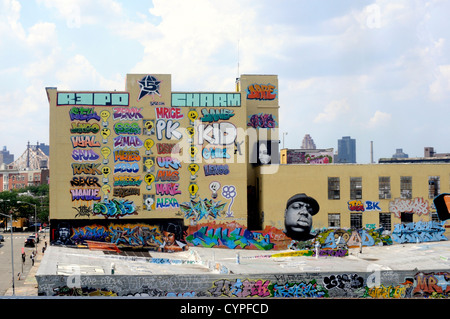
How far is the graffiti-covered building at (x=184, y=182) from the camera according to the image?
212 ft

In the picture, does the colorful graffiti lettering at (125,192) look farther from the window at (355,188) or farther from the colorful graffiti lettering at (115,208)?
the window at (355,188)

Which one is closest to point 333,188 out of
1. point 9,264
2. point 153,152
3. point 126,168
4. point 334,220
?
point 334,220

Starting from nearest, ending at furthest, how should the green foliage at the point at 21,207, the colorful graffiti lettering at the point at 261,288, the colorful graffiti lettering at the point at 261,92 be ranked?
the colorful graffiti lettering at the point at 261,288 → the colorful graffiti lettering at the point at 261,92 → the green foliage at the point at 21,207

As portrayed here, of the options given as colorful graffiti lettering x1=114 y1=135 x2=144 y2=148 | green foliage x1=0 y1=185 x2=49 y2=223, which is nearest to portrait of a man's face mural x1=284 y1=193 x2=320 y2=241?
colorful graffiti lettering x1=114 y1=135 x2=144 y2=148

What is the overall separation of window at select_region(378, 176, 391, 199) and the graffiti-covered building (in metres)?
0.13

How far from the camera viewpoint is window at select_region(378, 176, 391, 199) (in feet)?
225

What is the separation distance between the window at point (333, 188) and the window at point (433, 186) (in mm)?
11611

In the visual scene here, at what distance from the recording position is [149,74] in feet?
214

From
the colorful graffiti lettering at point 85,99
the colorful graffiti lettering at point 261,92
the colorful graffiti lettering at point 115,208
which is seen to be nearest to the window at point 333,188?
the colorful graffiti lettering at point 261,92

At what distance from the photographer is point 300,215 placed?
66875 mm

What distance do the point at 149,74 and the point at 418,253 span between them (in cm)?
3725

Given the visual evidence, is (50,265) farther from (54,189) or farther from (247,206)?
(247,206)

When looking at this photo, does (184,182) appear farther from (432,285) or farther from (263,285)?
(432,285)
